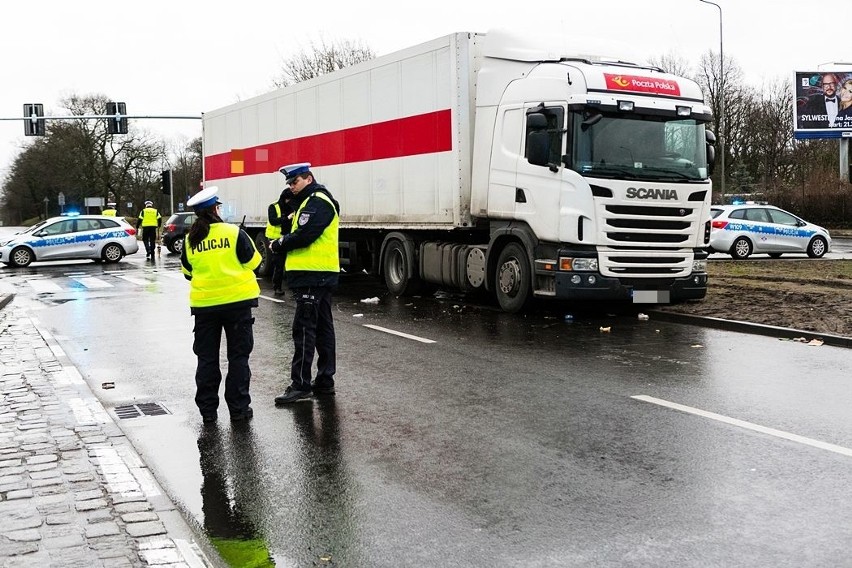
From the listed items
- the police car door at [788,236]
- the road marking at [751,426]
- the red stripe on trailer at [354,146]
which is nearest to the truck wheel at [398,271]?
the red stripe on trailer at [354,146]

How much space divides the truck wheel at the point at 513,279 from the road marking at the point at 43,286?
34.9 feet

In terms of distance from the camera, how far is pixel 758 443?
6059 mm

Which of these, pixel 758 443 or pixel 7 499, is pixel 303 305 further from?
pixel 758 443

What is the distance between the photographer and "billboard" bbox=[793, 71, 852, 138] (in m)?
48.1

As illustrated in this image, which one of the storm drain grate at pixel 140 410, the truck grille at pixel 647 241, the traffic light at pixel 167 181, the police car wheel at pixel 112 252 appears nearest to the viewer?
the storm drain grate at pixel 140 410

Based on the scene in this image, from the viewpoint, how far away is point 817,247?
2528cm

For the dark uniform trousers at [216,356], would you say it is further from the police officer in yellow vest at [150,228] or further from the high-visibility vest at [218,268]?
the police officer in yellow vest at [150,228]

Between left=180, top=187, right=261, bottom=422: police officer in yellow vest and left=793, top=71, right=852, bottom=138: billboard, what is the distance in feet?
152

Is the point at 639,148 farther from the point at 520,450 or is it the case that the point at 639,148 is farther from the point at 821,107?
the point at 821,107

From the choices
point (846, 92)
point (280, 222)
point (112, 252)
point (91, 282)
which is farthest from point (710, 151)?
point (846, 92)

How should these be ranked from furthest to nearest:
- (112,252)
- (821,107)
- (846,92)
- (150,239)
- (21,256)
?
(846,92) < (821,107) < (150,239) < (112,252) < (21,256)

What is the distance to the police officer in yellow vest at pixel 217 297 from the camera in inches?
278

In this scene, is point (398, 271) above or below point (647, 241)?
below

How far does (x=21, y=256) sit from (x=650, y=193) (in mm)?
21980
